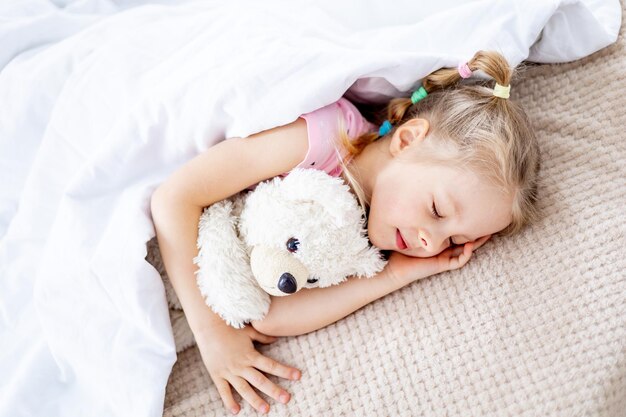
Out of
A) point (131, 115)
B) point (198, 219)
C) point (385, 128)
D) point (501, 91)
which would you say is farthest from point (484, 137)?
point (131, 115)

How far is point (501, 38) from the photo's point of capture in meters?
1.07

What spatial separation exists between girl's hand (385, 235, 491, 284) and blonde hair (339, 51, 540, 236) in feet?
0.25

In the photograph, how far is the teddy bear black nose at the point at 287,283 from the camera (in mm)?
879

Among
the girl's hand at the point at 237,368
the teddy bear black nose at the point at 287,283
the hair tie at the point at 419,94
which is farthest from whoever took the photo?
the hair tie at the point at 419,94

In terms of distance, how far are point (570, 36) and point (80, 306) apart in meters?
1.03

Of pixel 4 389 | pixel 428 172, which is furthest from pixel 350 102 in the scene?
pixel 4 389


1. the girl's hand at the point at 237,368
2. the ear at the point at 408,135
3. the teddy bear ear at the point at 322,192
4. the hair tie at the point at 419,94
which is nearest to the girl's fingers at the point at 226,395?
the girl's hand at the point at 237,368

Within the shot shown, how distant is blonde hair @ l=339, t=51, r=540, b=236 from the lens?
38.4 inches

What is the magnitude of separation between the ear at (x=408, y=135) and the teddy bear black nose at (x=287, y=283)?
306 millimetres

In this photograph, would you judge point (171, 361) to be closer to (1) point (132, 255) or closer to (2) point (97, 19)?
(1) point (132, 255)

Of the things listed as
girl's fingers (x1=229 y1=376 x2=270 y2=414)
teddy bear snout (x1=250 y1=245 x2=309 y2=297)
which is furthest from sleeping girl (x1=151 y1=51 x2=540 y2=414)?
teddy bear snout (x1=250 y1=245 x2=309 y2=297)

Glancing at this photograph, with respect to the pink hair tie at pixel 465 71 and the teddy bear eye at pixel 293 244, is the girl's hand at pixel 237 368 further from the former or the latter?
the pink hair tie at pixel 465 71

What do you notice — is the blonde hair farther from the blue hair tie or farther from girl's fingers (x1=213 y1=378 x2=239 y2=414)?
girl's fingers (x1=213 y1=378 x2=239 y2=414)

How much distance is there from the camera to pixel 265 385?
986 mm
